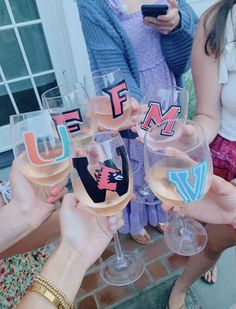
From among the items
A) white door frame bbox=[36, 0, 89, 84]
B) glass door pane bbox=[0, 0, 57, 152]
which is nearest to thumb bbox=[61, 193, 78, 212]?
white door frame bbox=[36, 0, 89, 84]

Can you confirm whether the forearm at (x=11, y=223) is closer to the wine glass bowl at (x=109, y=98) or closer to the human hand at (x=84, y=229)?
the human hand at (x=84, y=229)

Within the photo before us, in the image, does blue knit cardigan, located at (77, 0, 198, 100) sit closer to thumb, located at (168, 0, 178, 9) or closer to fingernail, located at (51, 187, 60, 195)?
thumb, located at (168, 0, 178, 9)

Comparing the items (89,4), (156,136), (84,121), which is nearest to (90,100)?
(84,121)

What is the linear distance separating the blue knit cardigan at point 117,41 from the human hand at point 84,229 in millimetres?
590

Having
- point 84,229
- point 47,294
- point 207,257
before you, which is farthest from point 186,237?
point 47,294

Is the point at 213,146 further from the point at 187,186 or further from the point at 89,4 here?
the point at 89,4

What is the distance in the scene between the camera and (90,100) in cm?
101

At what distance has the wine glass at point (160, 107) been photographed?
924 mm

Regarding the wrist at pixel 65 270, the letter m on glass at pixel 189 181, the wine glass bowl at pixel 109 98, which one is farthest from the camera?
the wine glass bowl at pixel 109 98

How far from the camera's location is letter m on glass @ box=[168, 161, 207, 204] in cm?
62

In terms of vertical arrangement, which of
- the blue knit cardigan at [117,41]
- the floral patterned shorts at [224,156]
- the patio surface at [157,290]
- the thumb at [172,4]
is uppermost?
the thumb at [172,4]

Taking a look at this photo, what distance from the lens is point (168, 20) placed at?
1.18 meters

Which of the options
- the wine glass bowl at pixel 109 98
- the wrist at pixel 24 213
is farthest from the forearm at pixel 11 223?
the wine glass bowl at pixel 109 98

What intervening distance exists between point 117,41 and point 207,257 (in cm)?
94
